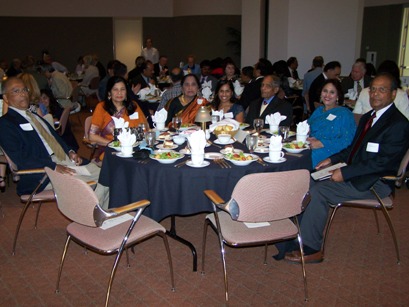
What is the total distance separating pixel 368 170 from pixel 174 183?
4.95 ft

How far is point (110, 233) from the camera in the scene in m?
2.77

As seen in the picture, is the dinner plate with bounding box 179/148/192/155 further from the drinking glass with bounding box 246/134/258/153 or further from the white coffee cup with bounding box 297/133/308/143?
the white coffee cup with bounding box 297/133/308/143

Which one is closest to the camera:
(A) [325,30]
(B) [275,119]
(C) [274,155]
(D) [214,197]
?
(D) [214,197]

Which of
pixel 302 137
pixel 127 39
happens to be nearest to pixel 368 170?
pixel 302 137

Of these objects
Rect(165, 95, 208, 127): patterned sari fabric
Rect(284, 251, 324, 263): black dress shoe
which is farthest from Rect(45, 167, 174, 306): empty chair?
Rect(165, 95, 208, 127): patterned sari fabric

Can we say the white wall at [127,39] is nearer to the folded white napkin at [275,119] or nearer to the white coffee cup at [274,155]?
the folded white napkin at [275,119]

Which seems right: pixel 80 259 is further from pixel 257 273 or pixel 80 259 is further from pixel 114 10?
pixel 114 10

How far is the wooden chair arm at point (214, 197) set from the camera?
8.81ft

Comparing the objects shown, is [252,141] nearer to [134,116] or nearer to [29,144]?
[134,116]

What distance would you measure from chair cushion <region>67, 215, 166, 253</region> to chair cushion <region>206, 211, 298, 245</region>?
0.44m

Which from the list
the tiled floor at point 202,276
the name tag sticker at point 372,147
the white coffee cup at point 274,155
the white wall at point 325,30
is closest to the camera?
the tiled floor at point 202,276

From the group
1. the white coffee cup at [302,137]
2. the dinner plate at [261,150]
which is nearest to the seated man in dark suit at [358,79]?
the white coffee cup at [302,137]

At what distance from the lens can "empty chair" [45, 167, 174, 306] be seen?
8.26ft

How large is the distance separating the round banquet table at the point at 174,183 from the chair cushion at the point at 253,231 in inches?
7.9
